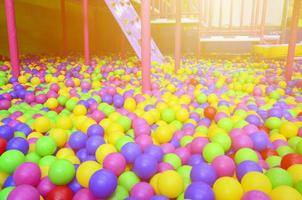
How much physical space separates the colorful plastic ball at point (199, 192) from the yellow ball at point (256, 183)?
0.13 metres

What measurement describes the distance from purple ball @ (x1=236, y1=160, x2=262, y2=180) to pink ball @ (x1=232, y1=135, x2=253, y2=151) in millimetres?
210

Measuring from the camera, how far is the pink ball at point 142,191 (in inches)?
39.0

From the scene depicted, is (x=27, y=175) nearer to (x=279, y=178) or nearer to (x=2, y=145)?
(x=2, y=145)

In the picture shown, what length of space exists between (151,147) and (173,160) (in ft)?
0.37

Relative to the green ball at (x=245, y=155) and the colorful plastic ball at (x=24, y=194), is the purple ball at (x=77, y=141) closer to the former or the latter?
the colorful plastic ball at (x=24, y=194)

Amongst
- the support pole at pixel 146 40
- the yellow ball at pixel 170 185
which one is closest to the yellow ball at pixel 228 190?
the yellow ball at pixel 170 185

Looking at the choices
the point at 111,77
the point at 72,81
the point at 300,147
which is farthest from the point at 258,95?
the point at 72,81

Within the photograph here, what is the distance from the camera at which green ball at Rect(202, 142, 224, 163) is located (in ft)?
4.05

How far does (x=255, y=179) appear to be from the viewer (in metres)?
0.97

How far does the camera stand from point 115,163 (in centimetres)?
112

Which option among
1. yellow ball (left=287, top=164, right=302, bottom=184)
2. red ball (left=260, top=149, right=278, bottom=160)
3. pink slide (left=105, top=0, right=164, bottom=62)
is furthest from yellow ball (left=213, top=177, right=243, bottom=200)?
pink slide (left=105, top=0, right=164, bottom=62)

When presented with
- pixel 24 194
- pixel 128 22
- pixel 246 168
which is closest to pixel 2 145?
pixel 24 194

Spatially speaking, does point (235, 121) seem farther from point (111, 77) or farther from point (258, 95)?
point (111, 77)

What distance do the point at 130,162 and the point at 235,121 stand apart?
2.37 feet
